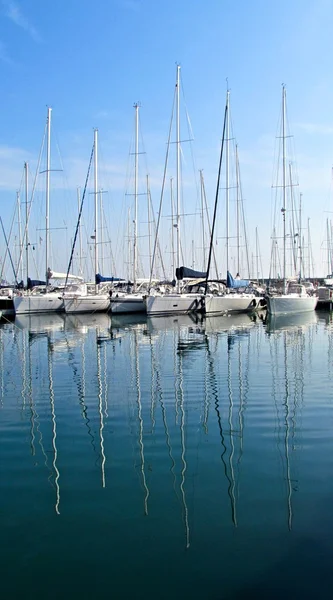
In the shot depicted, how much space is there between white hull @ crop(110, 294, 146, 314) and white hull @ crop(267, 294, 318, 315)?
40.1 ft

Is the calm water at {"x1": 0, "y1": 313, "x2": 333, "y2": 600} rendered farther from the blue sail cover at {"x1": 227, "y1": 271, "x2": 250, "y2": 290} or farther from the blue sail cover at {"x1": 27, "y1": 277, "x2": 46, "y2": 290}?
the blue sail cover at {"x1": 27, "y1": 277, "x2": 46, "y2": 290}

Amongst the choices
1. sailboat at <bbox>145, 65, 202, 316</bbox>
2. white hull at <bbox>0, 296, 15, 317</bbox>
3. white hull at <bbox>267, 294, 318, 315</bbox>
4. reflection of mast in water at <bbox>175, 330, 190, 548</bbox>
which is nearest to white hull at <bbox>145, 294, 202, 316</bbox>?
sailboat at <bbox>145, 65, 202, 316</bbox>

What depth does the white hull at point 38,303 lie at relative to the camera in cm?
4989

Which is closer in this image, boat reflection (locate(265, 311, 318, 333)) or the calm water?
the calm water

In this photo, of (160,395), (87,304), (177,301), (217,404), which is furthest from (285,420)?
(87,304)

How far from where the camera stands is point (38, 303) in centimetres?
5066

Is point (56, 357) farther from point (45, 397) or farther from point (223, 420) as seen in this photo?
point (223, 420)

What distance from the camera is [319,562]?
5363 millimetres

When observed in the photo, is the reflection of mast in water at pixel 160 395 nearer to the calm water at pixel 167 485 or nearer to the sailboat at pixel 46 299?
the calm water at pixel 167 485

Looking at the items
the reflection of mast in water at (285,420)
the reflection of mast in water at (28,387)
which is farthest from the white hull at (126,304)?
the reflection of mast in water at (285,420)

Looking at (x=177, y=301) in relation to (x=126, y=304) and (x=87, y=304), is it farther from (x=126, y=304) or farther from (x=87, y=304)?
(x=87, y=304)

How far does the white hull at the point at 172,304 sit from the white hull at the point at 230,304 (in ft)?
3.36

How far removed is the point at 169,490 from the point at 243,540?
1.66 meters

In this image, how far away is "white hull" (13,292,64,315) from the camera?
164ft
